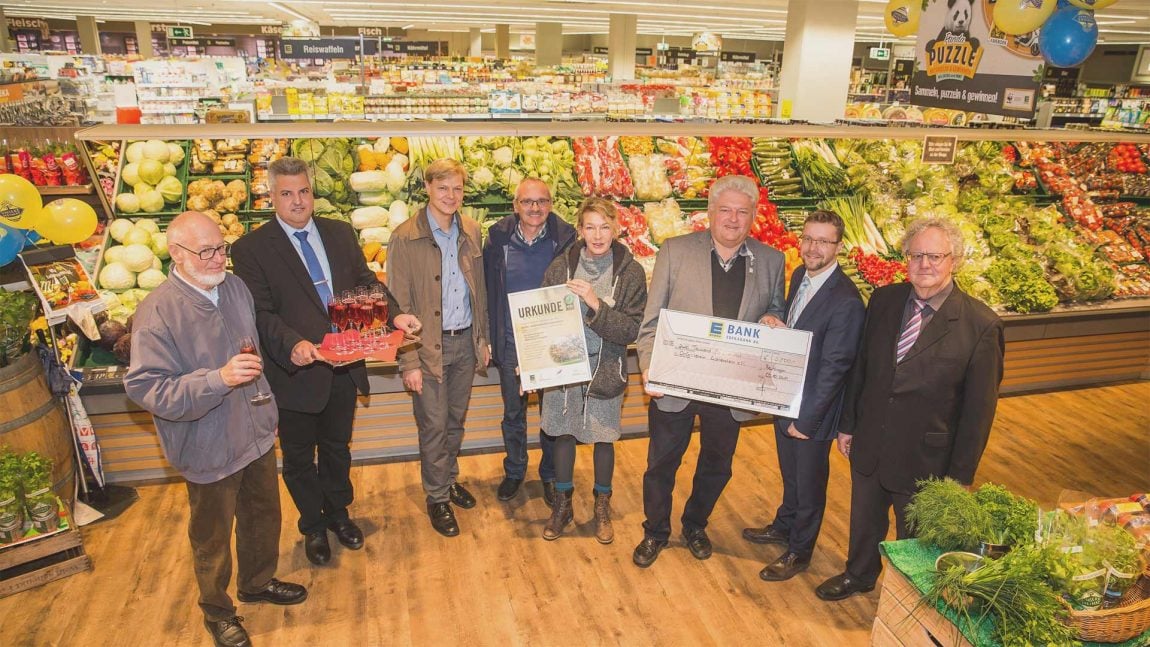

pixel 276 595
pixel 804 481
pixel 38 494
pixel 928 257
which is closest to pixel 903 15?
pixel 928 257

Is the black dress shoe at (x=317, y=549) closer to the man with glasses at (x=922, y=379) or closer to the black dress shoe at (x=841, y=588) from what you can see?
the black dress shoe at (x=841, y=588)

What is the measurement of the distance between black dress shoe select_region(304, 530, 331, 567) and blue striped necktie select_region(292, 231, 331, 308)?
1.22 metres

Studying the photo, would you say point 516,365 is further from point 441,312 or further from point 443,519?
point 443,519

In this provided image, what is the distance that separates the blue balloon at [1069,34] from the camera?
187 inches

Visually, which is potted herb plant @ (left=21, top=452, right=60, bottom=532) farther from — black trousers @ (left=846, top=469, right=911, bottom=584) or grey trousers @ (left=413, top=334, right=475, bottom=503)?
black trousers @ (left=846, top=469, right=911, bottom=584)

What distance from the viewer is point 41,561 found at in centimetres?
332

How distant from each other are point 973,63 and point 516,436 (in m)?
3.96

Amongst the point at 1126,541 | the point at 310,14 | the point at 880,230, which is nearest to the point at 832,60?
the point at 880,230

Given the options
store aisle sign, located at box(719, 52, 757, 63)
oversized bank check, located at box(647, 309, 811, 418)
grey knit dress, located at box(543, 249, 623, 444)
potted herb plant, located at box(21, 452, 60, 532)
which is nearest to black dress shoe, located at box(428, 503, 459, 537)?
grey knit dress, located at box(543, 249, 623, 444)

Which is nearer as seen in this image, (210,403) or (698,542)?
(210,403)

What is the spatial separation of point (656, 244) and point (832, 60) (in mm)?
6021

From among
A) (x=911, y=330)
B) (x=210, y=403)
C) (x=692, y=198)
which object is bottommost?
(x=210, y=403)

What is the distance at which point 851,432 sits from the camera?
3082 mm

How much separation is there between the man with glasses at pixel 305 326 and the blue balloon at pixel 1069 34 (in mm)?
4774
